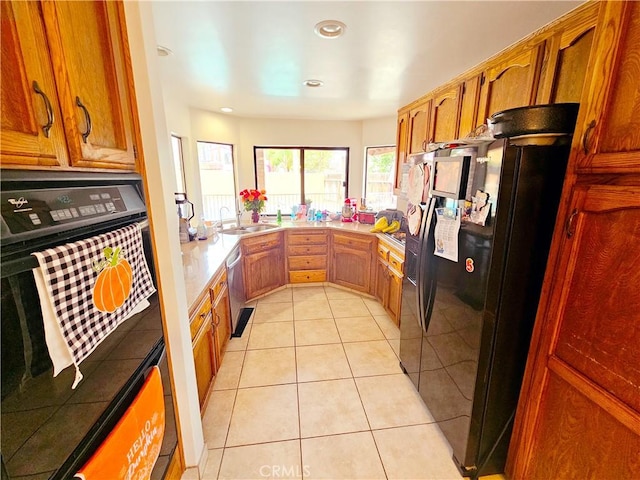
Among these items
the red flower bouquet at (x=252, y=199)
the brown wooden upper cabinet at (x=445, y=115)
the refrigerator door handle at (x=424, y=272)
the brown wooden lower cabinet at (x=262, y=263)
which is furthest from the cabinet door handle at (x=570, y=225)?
the red flower bouquet at (x=252, y=199)

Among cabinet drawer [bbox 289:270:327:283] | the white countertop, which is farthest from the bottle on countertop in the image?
cabinet drawer [bbox 289:270:327:283]

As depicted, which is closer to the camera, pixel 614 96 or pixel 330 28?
pixel 614 96

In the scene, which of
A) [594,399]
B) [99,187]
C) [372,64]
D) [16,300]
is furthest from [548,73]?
[16,300]

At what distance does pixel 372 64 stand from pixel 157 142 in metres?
1.59

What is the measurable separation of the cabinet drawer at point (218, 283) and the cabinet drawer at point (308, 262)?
1.45m

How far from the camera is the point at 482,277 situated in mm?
1230

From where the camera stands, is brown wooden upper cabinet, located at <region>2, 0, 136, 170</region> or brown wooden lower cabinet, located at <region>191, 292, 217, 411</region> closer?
brown wooden upper cabinet, located at <region>2, 0, 136, 170</region>

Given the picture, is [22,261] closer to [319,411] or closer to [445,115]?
[319,411]

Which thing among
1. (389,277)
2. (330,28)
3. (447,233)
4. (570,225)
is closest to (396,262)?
(389,277)

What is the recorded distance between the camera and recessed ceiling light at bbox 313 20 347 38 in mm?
1436

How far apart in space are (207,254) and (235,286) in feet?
1.64

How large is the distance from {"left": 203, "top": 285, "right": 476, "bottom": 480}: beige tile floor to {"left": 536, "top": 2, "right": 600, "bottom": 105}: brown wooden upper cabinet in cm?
202

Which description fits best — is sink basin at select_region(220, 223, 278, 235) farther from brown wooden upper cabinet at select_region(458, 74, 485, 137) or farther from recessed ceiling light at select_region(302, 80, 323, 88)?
brown wooden upper cabinet at select_region(458, 74, 485, 137)

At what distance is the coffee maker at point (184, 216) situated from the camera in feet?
9.08
